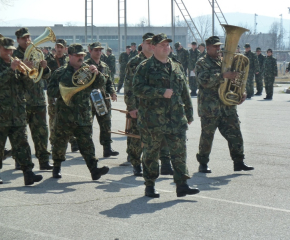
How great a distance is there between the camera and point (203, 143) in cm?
956

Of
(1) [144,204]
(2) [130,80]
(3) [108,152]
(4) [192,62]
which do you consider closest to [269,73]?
(4) [192,62]

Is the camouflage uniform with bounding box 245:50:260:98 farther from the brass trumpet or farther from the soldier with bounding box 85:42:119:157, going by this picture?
the brass trumpet

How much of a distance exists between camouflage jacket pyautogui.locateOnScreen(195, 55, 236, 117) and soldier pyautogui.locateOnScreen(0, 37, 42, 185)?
249 centimetres

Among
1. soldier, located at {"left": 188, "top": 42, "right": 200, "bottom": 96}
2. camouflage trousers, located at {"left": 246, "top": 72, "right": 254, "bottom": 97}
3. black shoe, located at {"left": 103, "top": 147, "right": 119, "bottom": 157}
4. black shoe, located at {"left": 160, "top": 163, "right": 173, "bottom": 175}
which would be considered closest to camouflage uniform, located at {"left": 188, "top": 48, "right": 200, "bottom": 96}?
soldier, located at {"left": 188, "top": 42, "right": 200, "bottom": 96}

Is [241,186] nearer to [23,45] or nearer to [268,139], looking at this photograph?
[23,45]

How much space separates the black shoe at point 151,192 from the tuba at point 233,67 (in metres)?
2.21

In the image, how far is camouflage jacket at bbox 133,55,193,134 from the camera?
24.7ft

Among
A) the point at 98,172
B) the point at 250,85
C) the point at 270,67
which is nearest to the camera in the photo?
the point at 98,172

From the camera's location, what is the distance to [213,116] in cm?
942

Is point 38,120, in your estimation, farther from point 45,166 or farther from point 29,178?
point 29,178

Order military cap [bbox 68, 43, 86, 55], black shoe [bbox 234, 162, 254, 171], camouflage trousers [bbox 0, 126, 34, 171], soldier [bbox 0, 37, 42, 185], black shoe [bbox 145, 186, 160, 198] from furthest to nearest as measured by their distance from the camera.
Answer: black shoe [bbox 234, 162, 254, 171] < military cap [bbox 68, 43, 86, 55] < camouflage trousers [bbox 0, 126, 34, 171] < soldier [bbox 0, 37, 42, 185] < black shoe [bbox 145, 186, 160, 198]

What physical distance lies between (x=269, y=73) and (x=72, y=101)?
17371 millimetres

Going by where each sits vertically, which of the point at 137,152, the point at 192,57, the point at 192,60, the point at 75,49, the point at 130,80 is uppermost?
the point at 75,49

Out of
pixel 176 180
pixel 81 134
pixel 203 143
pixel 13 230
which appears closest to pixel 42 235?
pixel 13 230
